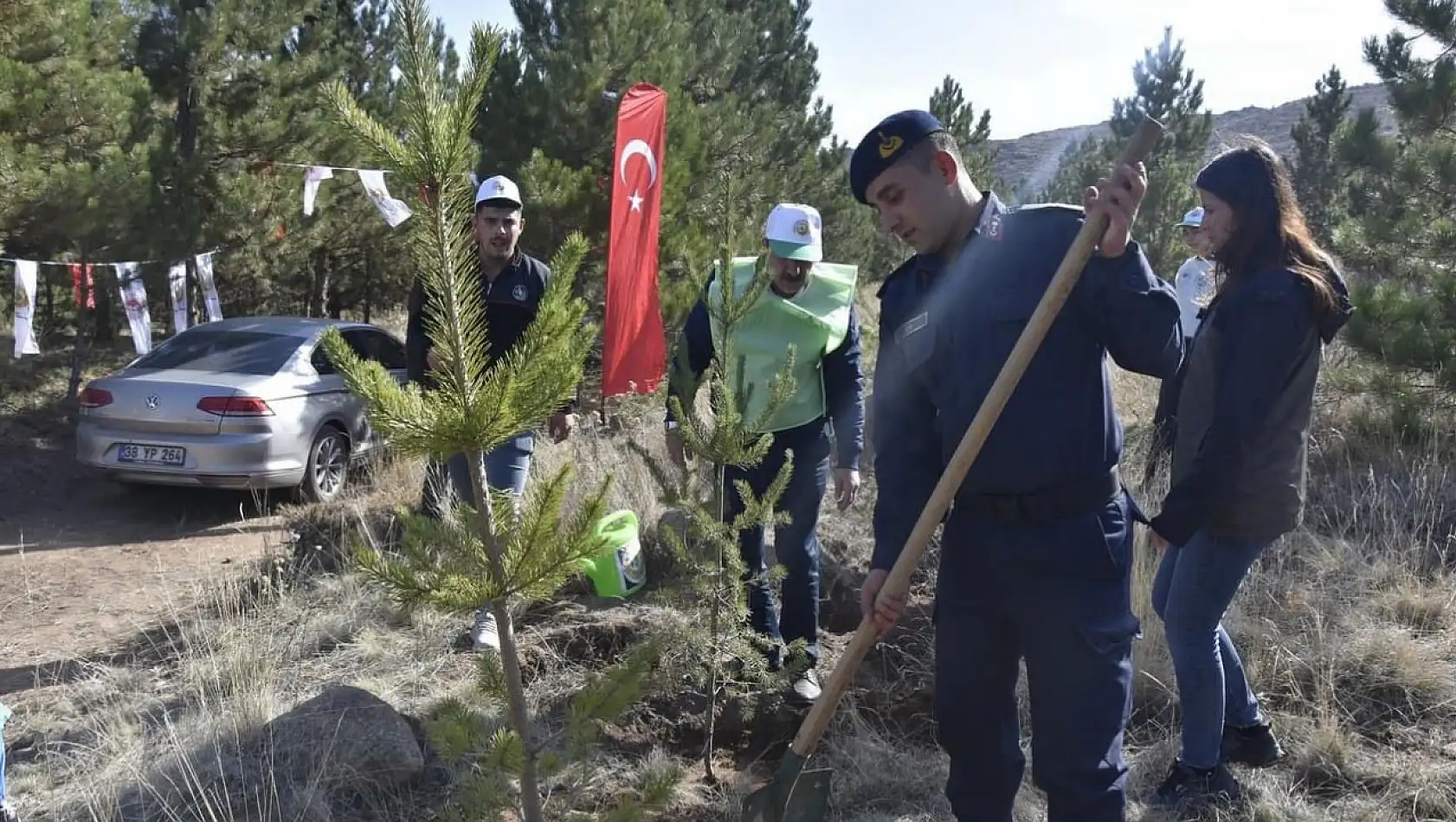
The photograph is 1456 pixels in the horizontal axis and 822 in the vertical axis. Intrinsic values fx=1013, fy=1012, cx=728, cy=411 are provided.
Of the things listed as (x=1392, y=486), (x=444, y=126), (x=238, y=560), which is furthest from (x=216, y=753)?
(x=1392, y=486)

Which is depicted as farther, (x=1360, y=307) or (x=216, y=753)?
(x=1360, y=307)

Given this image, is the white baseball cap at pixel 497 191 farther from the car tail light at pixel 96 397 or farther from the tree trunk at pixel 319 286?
the tree trunk at pixel 319 286

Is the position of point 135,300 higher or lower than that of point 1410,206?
lower

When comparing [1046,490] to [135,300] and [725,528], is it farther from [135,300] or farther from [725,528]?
[135,300]

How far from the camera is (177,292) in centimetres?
1021

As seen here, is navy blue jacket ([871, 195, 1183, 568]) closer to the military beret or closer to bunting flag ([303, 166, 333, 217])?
the military beret

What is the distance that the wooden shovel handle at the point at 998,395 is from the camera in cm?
201

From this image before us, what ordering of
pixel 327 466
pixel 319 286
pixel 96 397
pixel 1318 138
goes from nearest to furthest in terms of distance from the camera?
pixel 96 397, pixel 327 466, pixel 319 286, pixel 1318 138

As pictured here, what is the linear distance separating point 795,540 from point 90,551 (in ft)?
18.0

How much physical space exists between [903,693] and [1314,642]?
1.57m

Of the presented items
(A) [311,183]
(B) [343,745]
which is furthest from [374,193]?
(B) [343,745]

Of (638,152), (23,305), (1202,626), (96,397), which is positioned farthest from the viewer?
(23,305)

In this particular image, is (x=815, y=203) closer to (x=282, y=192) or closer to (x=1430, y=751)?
(x=282, y=192)

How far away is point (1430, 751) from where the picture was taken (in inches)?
130
